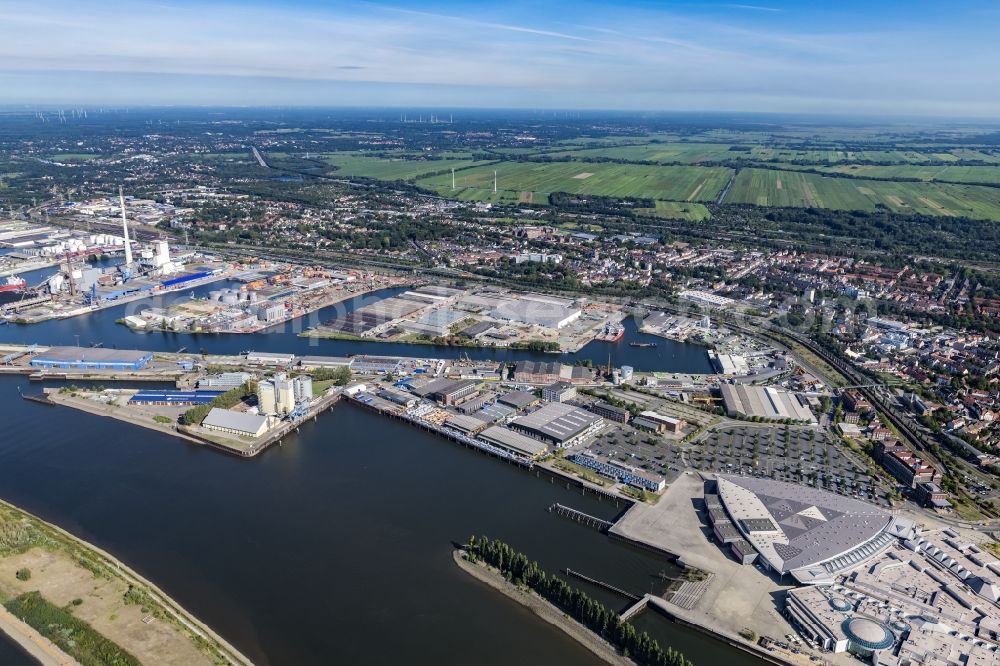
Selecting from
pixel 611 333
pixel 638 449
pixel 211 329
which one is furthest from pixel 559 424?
pixel 211 329

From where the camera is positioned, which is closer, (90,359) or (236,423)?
(236,423)

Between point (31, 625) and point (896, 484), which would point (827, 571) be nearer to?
point (896, 484)

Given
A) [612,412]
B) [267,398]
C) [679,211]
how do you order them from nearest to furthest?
[267,398] → [612,412] → [679,211]

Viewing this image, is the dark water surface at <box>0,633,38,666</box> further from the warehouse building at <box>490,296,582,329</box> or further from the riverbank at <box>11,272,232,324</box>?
the riverbank at <box>11,272,232,324</box>

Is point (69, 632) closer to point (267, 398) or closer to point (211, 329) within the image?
point (267, 398)

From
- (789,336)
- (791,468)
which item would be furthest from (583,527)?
(789,336)

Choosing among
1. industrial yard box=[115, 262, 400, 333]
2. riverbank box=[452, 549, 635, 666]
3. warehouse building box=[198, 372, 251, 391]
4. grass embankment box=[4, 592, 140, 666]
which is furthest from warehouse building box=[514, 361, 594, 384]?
grass embankment box=[4, 592, 140, 666]
